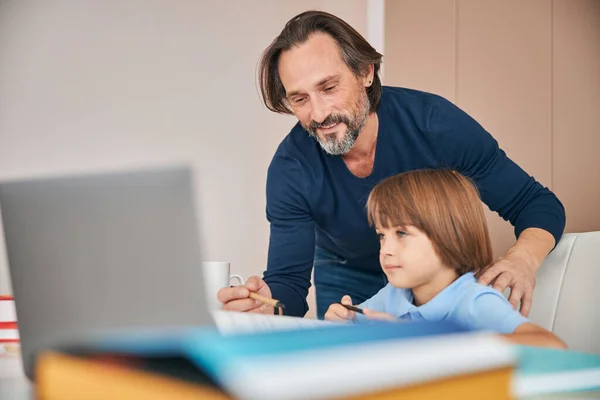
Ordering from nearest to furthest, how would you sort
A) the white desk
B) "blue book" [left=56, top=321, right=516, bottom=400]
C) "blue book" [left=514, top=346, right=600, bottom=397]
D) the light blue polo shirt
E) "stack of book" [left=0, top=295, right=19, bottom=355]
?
"blue book" [left=56, top=321, right=516, bottom=400] → "blue book" [left=514, top=346, right=600, bottom=397] → the white desk → "stack of book" [left=0, top=295, right=19, bottom=355] → the light blue polo shirt

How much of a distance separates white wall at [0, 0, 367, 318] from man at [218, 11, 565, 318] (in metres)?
1.34

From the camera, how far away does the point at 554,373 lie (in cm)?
45

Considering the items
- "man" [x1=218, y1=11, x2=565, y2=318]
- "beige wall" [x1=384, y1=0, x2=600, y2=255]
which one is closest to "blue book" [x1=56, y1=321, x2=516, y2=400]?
"man" [x1=218, y1=11, x2=565, y2=318]

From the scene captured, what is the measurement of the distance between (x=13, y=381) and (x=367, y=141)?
3.71 ft

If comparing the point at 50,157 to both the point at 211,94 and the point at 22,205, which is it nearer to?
the point at 211,94

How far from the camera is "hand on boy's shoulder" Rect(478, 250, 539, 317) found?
3.84ft

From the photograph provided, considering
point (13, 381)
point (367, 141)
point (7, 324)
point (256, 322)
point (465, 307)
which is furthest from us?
point (367, 141)

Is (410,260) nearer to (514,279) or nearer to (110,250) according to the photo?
(514,279)

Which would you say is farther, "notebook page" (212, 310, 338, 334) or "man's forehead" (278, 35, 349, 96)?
"man's forehead" (278, 35, 349, 96)

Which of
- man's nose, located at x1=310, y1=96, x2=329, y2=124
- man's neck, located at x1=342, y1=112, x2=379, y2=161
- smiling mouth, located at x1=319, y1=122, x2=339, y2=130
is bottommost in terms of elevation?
man's neck, located at x1=342, y1=112, x2=379, y2=161

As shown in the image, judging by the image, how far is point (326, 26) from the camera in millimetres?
1664

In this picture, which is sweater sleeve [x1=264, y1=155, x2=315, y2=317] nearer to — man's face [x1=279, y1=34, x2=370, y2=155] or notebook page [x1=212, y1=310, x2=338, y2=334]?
man's face [x1=279, y1=34, x2=370, y2=155]

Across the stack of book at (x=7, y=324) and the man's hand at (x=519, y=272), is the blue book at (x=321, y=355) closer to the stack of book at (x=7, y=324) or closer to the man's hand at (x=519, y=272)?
the stack of book at (x=7, y=324)

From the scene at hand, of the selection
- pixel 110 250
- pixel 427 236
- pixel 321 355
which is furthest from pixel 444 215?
pixel 321 355
